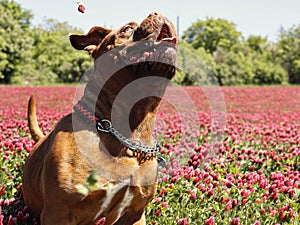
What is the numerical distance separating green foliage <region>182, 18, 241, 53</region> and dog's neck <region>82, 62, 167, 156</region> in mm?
83554

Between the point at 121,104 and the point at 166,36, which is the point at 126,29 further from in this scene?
the point at 121,104

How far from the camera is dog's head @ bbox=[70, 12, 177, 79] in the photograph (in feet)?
9.53

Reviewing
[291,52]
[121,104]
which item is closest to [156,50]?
[121,104]

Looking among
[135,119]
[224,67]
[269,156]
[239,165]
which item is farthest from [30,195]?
[224,67]

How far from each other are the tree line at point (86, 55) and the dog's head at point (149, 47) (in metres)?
20.7

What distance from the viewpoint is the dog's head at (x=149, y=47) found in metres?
2.91

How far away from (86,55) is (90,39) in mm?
42504

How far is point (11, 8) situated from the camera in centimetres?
5209

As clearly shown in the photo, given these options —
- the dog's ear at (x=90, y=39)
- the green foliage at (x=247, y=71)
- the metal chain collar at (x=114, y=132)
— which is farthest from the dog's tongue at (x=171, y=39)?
the green foliage at (x=247, y=71)

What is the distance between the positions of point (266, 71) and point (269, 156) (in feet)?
182

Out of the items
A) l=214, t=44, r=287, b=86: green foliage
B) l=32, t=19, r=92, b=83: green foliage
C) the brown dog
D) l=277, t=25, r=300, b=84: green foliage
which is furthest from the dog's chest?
l=277, t=25, r=300, b=84: green foliage

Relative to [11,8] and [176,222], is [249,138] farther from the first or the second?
[11,8]

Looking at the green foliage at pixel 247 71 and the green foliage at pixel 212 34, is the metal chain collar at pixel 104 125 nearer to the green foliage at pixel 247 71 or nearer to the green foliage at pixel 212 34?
the green foliage at pixel 247 71

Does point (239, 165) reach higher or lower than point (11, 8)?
lower
